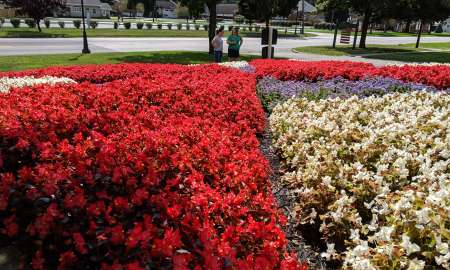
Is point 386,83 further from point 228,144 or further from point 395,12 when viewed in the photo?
point 395,12

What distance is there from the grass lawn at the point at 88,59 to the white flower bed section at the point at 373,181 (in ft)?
44.5

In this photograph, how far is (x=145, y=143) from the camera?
13.2ft

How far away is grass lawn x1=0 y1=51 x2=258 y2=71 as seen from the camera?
16859mm

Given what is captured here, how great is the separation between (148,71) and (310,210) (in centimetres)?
773

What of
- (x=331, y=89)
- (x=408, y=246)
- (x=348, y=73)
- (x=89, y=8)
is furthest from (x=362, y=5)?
(x=89, y=8)

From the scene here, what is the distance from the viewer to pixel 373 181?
3.94m

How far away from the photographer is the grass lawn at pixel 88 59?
16.9 m

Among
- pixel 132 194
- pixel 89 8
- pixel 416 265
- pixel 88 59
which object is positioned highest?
pixel 89 8

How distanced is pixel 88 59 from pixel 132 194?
17.7 m

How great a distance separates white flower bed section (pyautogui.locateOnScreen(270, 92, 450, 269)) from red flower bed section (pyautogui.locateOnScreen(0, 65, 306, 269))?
0.52 m

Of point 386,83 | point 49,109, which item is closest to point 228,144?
point 49,109

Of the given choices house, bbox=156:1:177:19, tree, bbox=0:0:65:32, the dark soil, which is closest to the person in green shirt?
the dark soil

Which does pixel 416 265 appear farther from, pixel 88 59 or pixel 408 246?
pixel 88 59

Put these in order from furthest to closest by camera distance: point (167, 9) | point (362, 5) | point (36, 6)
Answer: point (167, 9) < point (36, 6) < point (362, 5)
